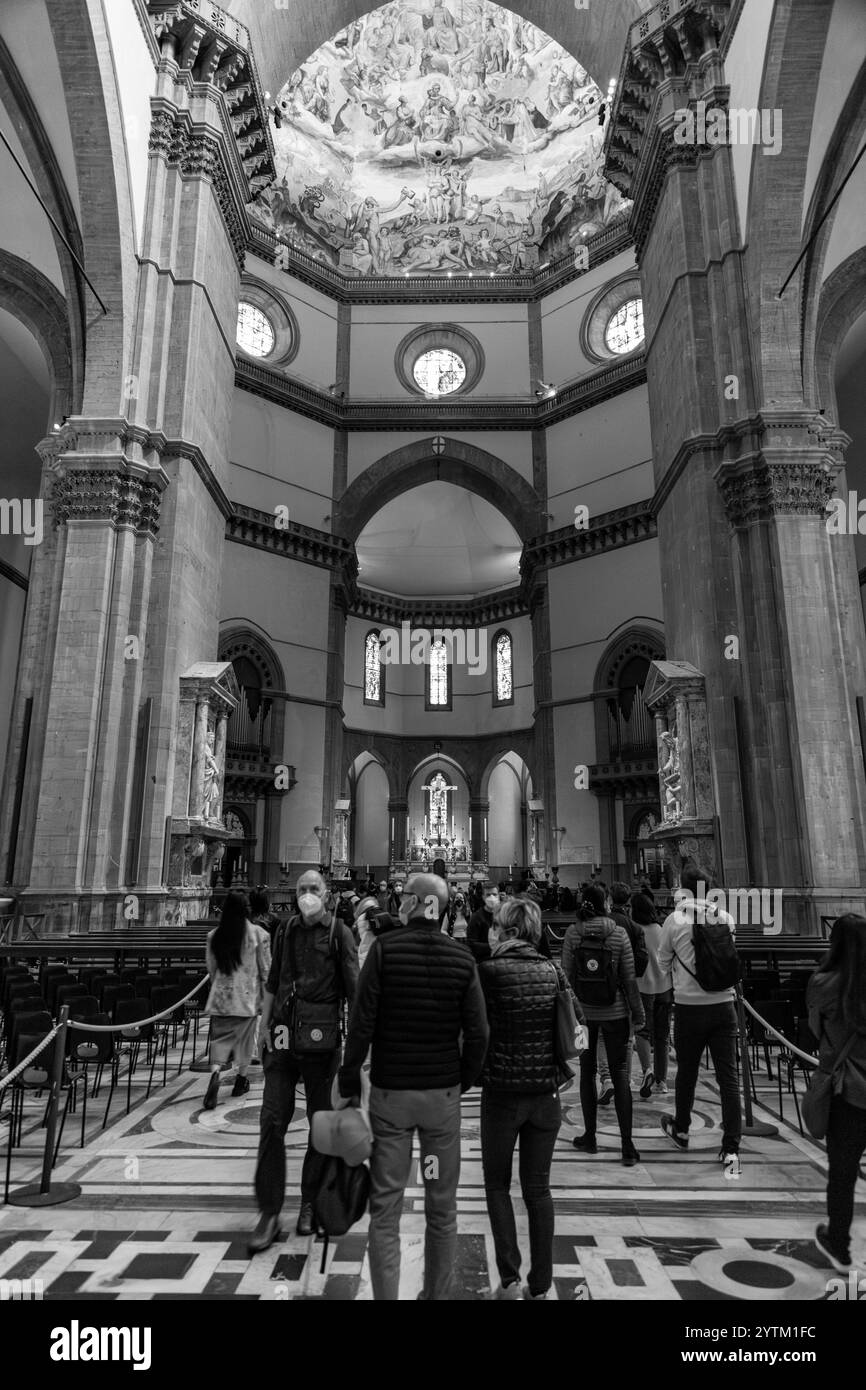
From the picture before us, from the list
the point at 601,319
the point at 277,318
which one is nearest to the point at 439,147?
the point at 277,318

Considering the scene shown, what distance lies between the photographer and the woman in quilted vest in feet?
11.6

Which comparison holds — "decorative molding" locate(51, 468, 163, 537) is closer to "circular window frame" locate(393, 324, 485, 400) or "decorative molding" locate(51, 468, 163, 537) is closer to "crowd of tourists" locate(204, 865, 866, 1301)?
"crowd of tourists" locate(204, 865, 866, 1301)

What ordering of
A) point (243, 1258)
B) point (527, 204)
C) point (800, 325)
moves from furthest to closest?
point (527, 204) < point (800, 325) < point (243, 1258)

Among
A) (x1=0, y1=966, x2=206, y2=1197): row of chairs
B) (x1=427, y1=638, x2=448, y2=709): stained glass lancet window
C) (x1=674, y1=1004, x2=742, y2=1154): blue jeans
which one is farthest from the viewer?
(x1=427, y1=638, x2=448, y2=709): stained glass lancet window

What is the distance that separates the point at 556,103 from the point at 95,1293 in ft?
132

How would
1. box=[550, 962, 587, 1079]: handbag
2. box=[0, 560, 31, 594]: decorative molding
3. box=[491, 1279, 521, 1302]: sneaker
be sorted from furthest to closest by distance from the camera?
box=[0, 560, 31, 594]: decorative molding
box=[550, 962, 587, 1079]: handbag
box=[491, 1279, 521, 1302]: sneaker

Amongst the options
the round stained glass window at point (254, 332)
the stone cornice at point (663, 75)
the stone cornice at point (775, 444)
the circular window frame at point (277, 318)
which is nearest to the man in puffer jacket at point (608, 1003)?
the stone cornice at point (775, 444)

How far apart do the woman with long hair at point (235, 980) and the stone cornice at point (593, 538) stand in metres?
24.2

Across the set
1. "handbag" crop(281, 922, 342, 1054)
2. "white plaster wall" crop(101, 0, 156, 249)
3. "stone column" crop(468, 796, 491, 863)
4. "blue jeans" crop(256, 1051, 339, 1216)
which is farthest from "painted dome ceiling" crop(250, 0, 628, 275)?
"blue jeans" crop(256, 1051, 339, 1216)

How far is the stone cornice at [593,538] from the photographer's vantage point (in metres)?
28.7

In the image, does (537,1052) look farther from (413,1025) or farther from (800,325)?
(800,325)

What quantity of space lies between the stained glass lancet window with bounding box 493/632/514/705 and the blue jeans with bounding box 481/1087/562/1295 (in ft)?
113
